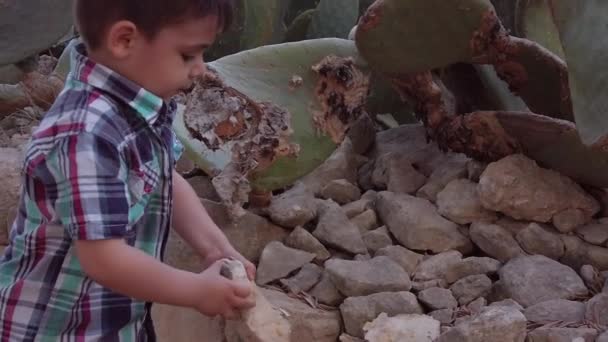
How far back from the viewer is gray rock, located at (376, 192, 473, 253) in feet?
5.40

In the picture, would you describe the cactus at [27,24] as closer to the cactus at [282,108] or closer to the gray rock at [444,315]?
the cactus at [282,108]

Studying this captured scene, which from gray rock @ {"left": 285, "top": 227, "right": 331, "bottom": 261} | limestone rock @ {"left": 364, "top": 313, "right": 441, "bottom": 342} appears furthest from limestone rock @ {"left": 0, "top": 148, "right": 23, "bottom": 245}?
limestone rock @ {"left": 364, "top": 313, "right": 441, "bottom": 342}

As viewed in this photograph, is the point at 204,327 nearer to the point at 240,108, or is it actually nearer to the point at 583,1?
the point at 240,108

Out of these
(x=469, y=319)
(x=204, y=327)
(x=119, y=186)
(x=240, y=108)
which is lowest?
(x=204, y=327)

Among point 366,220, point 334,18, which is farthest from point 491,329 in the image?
point 334,18

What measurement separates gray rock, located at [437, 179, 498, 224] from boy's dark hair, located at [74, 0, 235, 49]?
0.82m

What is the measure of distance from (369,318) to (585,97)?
47cm

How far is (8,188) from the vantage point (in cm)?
198

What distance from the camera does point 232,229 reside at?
1.65 m

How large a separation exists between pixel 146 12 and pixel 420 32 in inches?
30.1

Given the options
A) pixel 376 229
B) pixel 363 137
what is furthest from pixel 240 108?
pixel 363 137

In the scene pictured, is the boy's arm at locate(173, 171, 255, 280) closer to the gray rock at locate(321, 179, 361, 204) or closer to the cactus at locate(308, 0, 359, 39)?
the gray rock at locate(321, 179, 361, 204)

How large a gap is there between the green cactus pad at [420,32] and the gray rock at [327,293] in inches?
16.2

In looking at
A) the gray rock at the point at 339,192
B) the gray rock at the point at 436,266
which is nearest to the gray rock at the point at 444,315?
the gray rock at the point at 436,266
